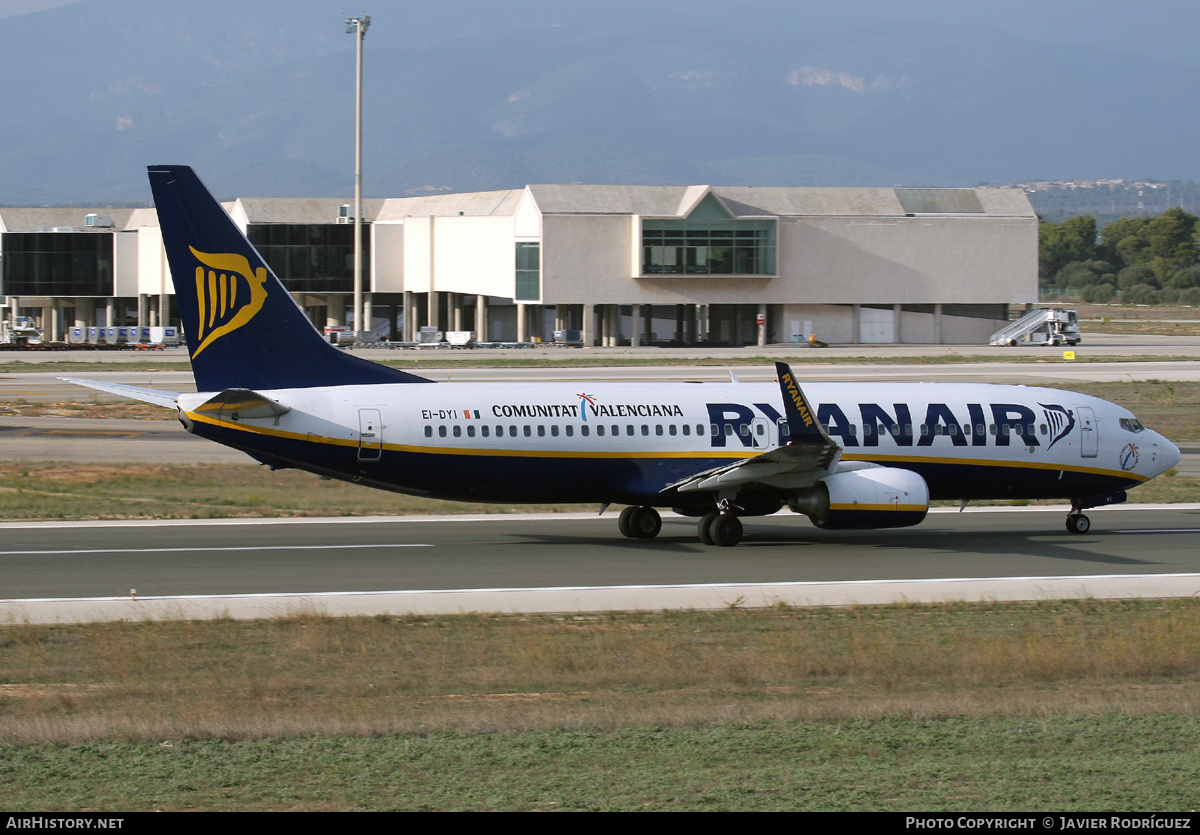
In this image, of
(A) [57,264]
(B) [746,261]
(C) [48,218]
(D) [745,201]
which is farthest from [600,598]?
(C) [48,218]

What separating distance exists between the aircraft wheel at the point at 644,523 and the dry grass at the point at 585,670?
8439 millimetres

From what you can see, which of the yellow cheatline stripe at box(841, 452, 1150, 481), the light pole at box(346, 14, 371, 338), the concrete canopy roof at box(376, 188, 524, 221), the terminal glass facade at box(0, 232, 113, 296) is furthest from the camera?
the terminal glass facade at box(0, 232, 113, 296)

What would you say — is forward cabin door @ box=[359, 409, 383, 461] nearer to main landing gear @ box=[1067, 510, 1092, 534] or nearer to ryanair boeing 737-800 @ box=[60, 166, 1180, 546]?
ryanair boeing 737-800 @ box=[60, 166, 1180, 546]

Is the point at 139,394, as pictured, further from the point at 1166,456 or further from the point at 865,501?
the point at 1166,456

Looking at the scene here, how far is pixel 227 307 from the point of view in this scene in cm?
2692

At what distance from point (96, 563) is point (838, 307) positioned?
3583 inches

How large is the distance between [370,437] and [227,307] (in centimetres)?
389

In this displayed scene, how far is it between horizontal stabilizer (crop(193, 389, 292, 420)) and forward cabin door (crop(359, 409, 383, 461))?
1.48m

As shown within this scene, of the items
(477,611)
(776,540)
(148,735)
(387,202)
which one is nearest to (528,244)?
(387,202)

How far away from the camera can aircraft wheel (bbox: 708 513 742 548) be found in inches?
1134

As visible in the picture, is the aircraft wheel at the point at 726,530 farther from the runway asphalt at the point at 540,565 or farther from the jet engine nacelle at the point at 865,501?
the jet engine nacelle at the point at 865,501

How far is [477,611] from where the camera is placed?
2164 centimetres

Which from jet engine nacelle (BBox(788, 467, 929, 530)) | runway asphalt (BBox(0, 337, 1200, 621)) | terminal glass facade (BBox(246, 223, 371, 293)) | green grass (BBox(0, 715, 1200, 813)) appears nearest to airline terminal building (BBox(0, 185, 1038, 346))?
terminal glass facade (BBox(246, 223, 371, 293))
